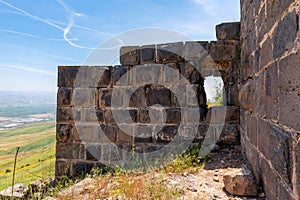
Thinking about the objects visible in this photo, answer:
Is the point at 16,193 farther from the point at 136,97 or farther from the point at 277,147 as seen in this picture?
the point at 277,147

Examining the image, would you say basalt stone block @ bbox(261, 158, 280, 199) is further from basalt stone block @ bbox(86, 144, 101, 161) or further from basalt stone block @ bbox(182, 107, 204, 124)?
basalt stone block @ bbox(86, 144, 101, 161)

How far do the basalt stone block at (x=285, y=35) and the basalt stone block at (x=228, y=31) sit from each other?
2.18 meters

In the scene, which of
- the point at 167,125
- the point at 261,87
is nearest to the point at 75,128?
the point at 167,125

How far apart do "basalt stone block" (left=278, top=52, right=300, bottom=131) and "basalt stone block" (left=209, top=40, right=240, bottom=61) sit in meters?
2.30

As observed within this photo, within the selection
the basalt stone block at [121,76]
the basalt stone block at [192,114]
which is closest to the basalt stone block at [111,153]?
the basalt stone block at [121,76]

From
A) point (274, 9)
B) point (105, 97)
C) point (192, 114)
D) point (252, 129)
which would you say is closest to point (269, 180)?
point (252, 129)

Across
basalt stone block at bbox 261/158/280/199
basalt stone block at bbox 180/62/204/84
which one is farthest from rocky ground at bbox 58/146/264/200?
basalt stone block at bbox 180/62/204/84

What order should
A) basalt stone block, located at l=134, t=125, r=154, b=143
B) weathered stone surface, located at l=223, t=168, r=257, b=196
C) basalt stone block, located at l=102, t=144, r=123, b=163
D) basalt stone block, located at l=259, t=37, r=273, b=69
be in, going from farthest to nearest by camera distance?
basalt stone block, located at l=102, t=144, r=123, b=163
basalt stone block, located at l=134, t=125, r=154, b=143
weathered stone surface, located at l=223, t=168, r=257, b=196
basalt stone block, located at l=259, t=37, r=273, b=69

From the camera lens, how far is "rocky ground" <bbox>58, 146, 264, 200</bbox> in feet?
8.02

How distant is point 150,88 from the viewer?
4059mm

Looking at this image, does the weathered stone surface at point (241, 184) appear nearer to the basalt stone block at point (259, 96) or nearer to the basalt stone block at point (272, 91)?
the basalt stone block at point (259, 96)

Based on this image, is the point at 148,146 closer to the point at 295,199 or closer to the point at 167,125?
the point at 167,125

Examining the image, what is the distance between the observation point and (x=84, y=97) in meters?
4.39

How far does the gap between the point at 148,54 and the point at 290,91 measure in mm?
2849
